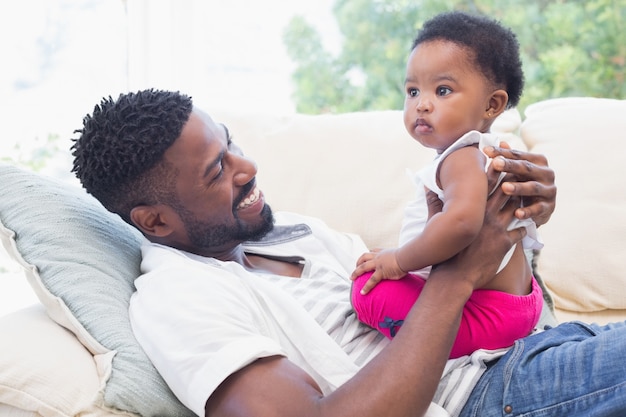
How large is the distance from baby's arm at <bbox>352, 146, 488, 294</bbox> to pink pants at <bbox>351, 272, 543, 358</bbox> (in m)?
0.05

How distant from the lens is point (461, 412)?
1.34 meters

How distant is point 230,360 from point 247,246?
57 centimetres

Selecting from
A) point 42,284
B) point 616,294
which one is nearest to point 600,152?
point 616,294

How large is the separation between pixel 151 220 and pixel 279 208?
607 mm

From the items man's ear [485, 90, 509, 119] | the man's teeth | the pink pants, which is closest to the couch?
the man's teeth

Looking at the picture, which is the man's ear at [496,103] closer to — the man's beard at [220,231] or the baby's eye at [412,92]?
the baby's eye at [412,92]

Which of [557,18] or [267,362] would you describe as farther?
[557,18]

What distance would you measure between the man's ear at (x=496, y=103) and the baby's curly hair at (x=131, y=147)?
1.91ft

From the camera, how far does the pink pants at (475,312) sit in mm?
1350

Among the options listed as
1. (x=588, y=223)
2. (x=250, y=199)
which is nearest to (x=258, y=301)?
(x=250, y=199)

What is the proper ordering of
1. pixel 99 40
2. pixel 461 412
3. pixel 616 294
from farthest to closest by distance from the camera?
pixel 99 40, pixel 616 294, pixel 461 412

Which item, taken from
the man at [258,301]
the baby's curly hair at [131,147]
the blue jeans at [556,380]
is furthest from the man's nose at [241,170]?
the blue jeans at [556,380]

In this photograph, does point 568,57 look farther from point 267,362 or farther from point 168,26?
point 267,362

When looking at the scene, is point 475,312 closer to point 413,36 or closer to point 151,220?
point 151,220
